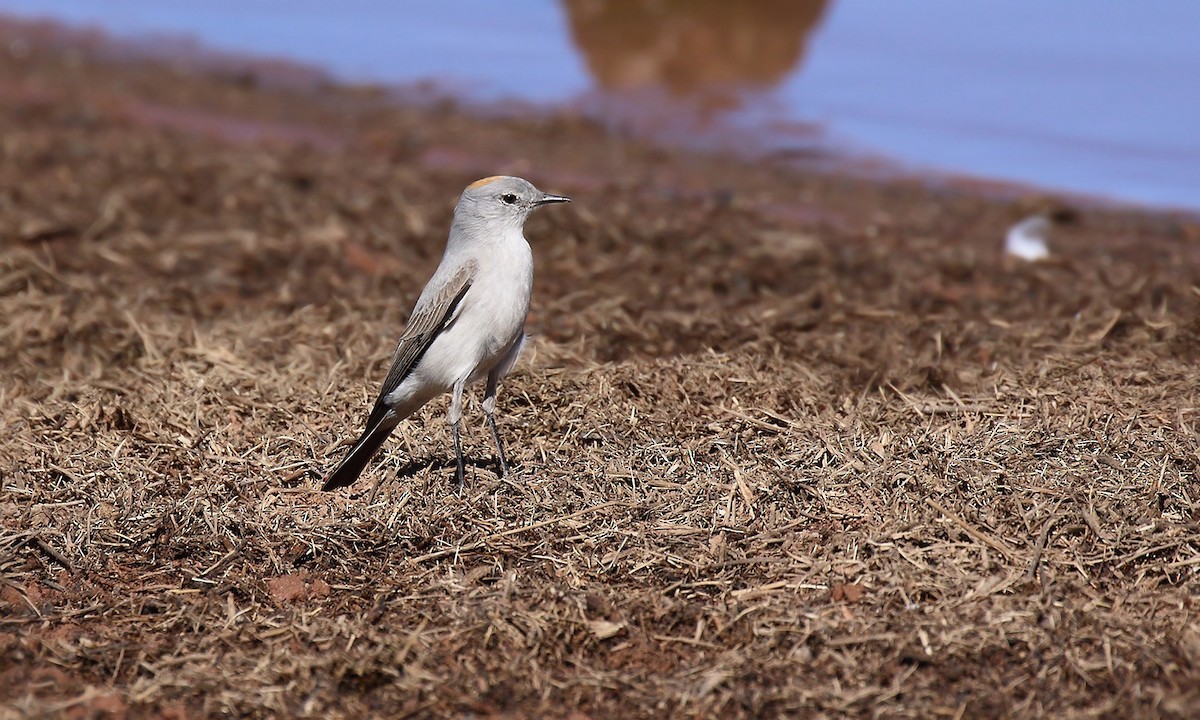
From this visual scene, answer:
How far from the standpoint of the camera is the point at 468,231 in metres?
6.24

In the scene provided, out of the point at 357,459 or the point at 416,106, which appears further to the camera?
the point at 416,106

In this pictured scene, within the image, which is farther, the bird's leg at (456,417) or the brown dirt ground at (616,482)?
the bird's leg at (456,417)

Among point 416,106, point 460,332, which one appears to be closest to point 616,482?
point 460,332

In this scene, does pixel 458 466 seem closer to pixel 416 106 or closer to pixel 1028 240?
pixel 1028 240

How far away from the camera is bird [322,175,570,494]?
5891 mm

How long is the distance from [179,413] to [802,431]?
301 centimetres

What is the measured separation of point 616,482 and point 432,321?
113 centimetres

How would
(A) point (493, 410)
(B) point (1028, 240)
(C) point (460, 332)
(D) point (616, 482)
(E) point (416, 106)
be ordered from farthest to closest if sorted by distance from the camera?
(E) point (416, 106), (B) point (1028, 240), (A) point (493, 410), (C) point (460, 332), (D) point (616, 482)

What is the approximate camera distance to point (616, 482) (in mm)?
5699

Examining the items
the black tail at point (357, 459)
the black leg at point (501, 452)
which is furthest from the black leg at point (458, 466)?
the black tail at point (357, 459)

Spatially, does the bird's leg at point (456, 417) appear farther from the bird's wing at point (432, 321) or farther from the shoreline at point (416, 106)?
the shoreline at point (416, 106)

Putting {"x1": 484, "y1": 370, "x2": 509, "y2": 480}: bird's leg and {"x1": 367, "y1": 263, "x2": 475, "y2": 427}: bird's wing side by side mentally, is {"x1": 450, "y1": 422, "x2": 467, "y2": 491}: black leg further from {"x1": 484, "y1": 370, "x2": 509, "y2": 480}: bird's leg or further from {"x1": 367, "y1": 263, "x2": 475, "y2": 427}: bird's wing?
{"x1": 367, "y1": 263, "x2": 475, "y2": 427}: bird's wing

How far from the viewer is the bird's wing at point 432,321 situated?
237 inches

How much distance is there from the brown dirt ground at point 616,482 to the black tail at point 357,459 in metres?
0.07
